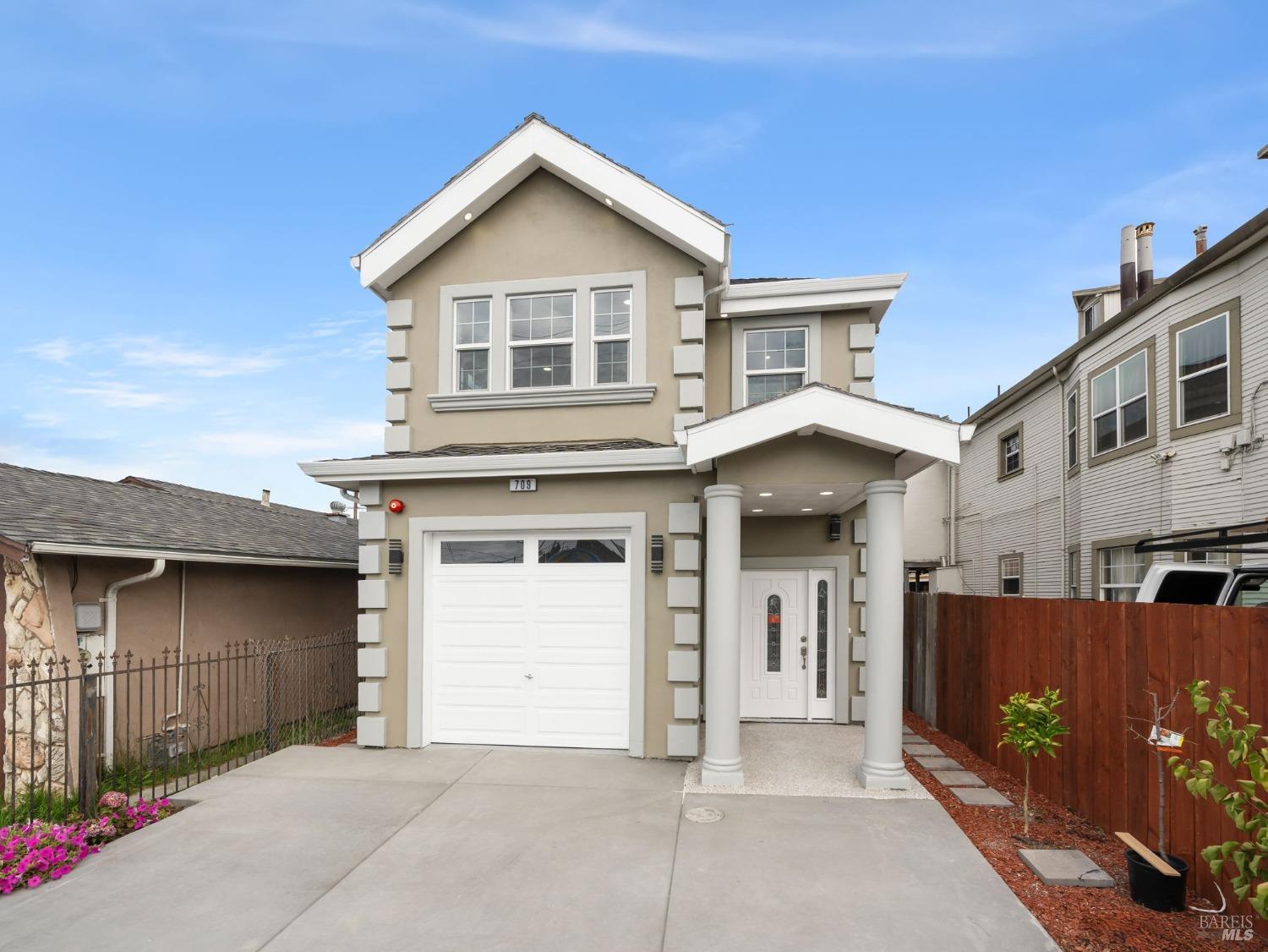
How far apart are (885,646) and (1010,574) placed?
11.6 m

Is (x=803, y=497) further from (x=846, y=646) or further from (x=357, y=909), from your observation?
(x=357, y=909)

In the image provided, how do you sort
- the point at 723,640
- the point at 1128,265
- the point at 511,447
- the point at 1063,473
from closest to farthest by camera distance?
the point at 723,640, the point at 511,447, the point at 1128,265, the point at 1063,473

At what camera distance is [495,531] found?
27.6 feet

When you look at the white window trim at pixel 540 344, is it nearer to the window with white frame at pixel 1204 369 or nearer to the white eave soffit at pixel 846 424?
the white eave soffit at pixel 846 424

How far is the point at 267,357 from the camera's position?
2278 cm

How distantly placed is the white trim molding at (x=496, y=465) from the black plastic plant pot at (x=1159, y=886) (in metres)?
4.98

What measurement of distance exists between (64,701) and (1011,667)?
390 inches

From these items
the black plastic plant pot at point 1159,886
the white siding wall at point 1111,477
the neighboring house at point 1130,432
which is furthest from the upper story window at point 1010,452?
the black plastic plant pot at point 1159,886

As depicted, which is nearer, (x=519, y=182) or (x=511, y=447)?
(x=511, y=447)

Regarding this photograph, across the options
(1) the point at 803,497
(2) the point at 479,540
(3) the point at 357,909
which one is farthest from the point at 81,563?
(1) the point at 803,497

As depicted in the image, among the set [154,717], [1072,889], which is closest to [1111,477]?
[1072,889]
